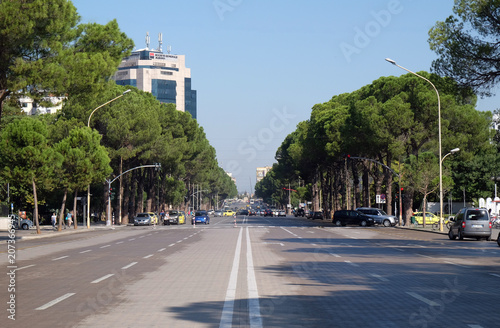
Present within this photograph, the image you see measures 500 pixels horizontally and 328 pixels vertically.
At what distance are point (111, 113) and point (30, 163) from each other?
24.2 metres

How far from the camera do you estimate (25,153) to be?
4547 cm

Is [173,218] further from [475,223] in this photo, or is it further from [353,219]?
[475,223]

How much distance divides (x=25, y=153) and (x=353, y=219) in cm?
3336

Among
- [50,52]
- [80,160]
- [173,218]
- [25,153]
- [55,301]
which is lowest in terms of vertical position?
[55,301]

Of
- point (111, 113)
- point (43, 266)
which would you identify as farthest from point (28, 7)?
point (111, 113)

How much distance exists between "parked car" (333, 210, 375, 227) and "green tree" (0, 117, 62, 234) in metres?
31.1

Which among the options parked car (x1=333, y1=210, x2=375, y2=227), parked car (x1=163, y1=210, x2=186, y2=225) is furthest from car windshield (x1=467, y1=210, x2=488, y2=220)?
parked car (x1=163, y1=210, x2=186, y2=225)

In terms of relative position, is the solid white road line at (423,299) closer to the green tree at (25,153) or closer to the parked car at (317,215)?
the green tree at (25,153)

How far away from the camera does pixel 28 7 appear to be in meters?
31.7

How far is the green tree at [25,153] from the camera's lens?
45.4 metres

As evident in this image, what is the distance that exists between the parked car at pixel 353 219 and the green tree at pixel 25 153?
102 feet

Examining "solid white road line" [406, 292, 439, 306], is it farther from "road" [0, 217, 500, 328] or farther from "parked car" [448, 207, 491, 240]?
"parked car" [448, 207, 491, 240]

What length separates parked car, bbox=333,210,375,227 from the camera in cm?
6631

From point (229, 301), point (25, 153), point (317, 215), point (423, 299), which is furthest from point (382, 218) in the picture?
point (229, 301)
